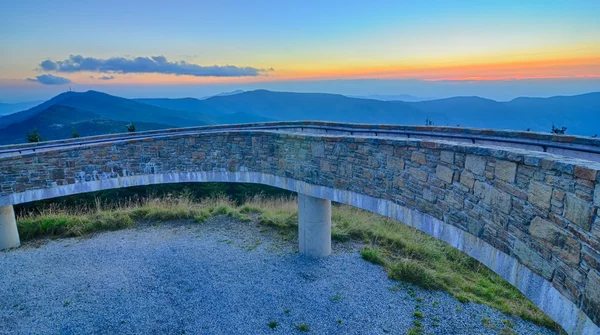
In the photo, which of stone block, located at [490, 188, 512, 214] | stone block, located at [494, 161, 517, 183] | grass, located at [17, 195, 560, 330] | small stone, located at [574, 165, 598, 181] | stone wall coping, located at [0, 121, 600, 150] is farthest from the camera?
grass, located at [17, 195, 560, 330]

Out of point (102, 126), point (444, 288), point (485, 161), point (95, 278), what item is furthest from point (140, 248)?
point (102, 126)

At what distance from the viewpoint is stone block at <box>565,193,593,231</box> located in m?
3.42

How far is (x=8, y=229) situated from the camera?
1222cm

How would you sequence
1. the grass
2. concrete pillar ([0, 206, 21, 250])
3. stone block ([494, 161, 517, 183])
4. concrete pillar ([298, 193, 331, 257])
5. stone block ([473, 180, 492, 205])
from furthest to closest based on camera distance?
concrete pillar ([0, 206, 21, 250]), concrete pillar ([298, 193, 331, 257]), the grass, stone block ([473, 180, 492, 205]), stone block ([494, 161, 517, 183])

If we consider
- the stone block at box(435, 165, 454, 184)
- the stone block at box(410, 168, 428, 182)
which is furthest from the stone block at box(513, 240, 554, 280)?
the stone block at box(410, 168, 428, 182)

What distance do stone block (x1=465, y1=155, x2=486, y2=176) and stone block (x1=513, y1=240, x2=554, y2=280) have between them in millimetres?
1112

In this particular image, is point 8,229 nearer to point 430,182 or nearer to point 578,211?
point 430,182

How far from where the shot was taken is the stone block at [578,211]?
11.2 feet

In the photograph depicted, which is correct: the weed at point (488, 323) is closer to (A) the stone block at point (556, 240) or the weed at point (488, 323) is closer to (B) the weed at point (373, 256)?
(B) the weed at point (373, 256)

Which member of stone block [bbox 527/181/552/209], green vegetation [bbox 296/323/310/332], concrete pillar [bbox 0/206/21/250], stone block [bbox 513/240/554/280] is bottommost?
green vegetation [bbox 296/323/310/332]

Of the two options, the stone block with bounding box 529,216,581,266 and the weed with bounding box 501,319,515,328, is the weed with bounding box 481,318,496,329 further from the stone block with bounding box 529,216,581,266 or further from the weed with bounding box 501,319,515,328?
the stone block with bounding box 529,216,581,266

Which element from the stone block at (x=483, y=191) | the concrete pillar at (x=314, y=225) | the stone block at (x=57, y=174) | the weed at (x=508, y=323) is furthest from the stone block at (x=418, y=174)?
Answer: the stone block at (x=57, y=174)

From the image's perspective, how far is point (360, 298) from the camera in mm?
9195

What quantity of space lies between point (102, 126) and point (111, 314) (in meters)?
95.9
